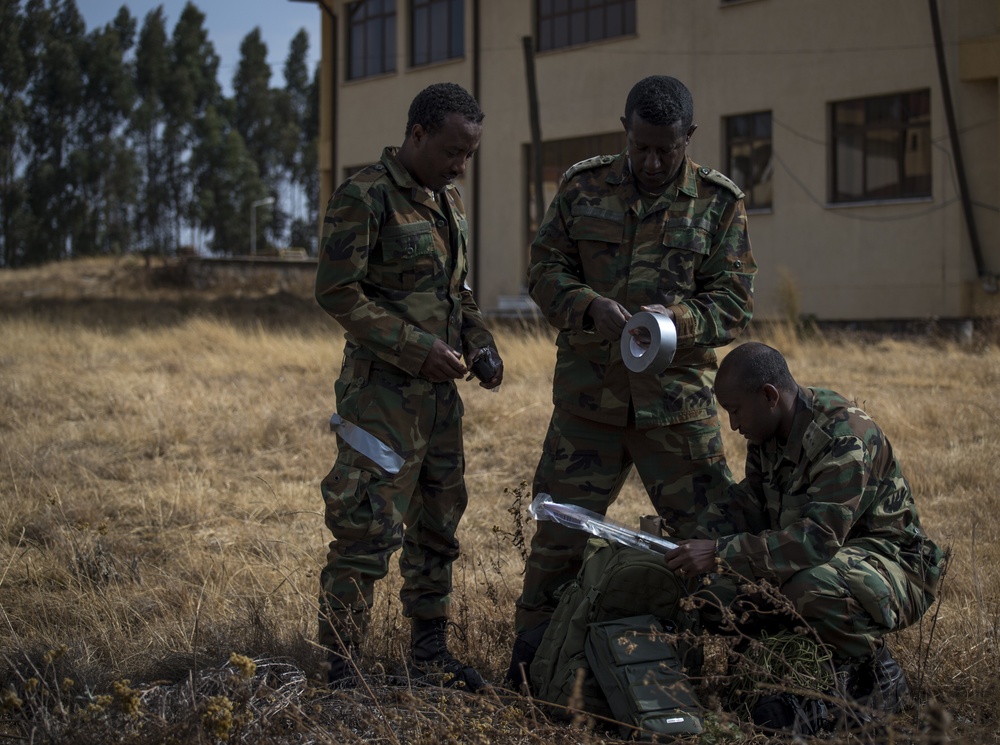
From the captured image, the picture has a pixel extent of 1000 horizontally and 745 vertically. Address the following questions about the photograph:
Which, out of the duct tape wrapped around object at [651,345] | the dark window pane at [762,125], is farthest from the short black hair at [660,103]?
the dark window pane at [762,125]

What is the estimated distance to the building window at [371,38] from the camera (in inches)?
874

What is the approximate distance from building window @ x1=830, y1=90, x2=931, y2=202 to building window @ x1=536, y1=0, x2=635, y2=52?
455 centimetres

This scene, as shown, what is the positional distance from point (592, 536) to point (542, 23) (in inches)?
690

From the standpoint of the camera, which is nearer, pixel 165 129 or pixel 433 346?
pixel 433 346

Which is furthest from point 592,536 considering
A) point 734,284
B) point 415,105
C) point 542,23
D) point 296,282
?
point 296,282

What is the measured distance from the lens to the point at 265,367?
11352 millimetres

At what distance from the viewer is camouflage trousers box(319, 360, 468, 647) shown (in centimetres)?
346

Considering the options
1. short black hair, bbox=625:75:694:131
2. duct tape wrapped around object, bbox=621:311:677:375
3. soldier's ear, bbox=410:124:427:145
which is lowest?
duct tape wrapped around object, bbox=621:311:677:375

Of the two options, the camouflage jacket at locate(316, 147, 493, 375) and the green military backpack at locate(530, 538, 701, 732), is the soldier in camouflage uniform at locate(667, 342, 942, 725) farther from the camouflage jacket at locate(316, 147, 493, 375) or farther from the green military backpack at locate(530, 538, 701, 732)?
the camouflage jacket at locate(316, 147, 493, 375)

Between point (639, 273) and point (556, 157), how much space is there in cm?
1641

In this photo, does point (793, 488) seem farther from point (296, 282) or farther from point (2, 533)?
point (296, 282)

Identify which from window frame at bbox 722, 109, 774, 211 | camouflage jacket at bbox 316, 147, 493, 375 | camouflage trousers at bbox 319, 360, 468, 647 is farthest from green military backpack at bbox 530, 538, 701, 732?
window frame at bbox 722, 109, 774, 211

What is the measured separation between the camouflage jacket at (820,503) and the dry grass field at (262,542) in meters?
0.37

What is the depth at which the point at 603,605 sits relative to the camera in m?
3.42
